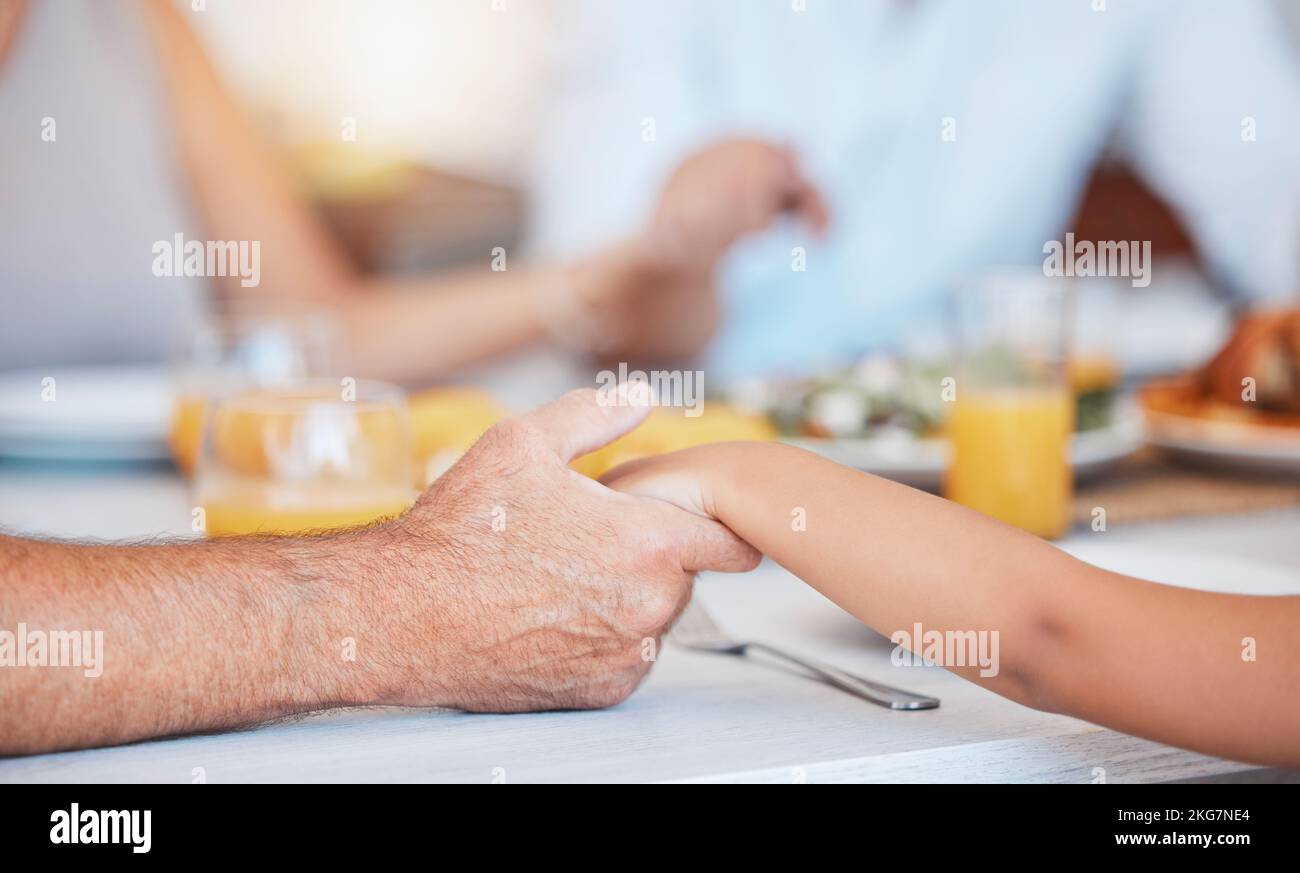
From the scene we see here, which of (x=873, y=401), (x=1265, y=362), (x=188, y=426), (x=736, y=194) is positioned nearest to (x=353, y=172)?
(x=736, y=194)

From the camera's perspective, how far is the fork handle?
2.17 ft

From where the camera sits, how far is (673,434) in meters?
1.10

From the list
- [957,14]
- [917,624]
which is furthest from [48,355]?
[957,14]

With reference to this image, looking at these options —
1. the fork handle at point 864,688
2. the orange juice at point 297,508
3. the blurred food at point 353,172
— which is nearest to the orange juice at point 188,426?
the orange juice at point 297,508

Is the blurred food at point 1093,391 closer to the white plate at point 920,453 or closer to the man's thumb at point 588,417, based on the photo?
the white plate at point 920,453

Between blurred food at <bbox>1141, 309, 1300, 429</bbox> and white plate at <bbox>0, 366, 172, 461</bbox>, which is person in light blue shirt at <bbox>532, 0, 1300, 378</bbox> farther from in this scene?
white plate at <bbox>0, 366, 172, 461</bbox>

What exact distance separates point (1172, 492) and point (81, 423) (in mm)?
1122

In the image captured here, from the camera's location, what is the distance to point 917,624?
64 centimetres

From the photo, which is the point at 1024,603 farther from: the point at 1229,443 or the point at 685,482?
the point at 1229,443

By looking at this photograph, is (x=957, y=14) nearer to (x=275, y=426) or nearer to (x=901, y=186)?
(x=901, y=186)

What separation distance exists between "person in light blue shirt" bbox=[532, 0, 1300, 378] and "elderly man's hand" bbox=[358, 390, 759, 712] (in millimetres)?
2514

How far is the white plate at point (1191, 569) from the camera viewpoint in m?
0.76

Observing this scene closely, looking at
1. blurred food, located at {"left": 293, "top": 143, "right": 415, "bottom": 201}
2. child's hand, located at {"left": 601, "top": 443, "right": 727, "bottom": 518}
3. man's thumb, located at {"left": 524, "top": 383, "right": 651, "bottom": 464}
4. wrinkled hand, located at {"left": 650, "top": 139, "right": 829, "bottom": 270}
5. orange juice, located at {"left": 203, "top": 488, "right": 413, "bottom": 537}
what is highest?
blurred food, located at {"left": 293, "top": 143, "right": 415, "bottom": 201}

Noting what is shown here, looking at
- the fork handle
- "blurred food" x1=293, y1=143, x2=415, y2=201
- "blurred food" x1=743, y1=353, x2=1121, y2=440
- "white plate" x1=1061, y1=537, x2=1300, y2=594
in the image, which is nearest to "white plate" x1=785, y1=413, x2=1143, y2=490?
"blurred food" x1=743, y1=353, x2=1121, y2=440
